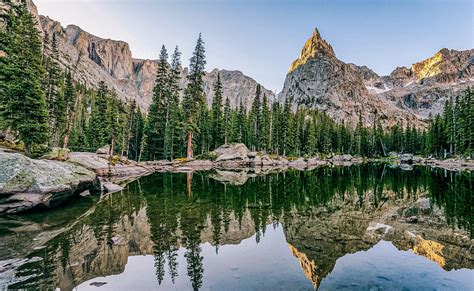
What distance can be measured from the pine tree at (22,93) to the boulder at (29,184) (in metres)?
10.3

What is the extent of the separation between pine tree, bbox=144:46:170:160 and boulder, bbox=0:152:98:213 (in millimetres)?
38947

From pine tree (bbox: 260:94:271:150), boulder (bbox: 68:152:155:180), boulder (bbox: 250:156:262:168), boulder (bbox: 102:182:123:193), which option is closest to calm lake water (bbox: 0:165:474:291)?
boulder (bbox: 102:182:123:193)

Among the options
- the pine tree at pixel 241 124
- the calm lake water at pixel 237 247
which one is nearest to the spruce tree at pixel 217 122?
the pine tree at pixel 241 124

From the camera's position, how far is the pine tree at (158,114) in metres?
53.5

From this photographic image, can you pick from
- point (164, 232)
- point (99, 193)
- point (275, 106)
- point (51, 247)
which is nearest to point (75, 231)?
point (51, 247)

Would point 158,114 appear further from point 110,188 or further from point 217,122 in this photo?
point 110,188

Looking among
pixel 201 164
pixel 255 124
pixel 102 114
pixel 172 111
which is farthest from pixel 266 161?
pixel 102 114

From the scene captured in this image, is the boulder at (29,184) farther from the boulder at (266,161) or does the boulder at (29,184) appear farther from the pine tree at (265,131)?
the pine tree at (265,131)

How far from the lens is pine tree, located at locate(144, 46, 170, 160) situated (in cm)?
5350

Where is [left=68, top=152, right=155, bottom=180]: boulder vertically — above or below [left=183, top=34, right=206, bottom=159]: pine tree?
below

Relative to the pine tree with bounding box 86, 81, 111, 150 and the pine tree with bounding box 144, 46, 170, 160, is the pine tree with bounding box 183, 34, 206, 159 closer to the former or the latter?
the pine tree with bounding box 144, 46, 170, 160

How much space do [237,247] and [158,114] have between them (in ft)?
163

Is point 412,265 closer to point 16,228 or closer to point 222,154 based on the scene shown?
point 16,228

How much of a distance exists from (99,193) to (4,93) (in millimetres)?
14273
